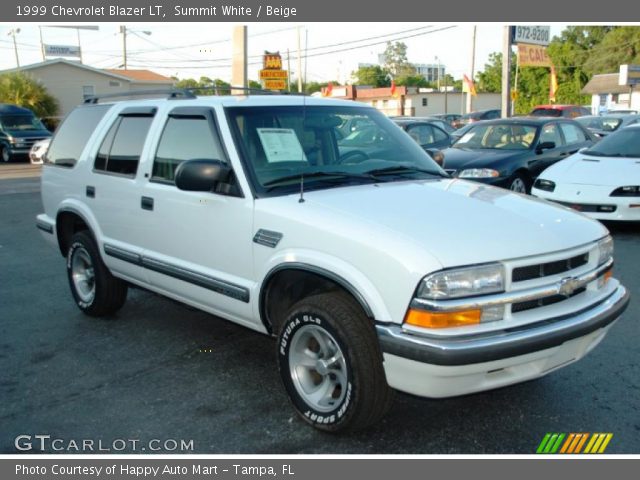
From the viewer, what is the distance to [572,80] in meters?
63.5

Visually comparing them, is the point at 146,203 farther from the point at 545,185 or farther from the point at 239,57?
the point at 239,57

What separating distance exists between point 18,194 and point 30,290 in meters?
9.06

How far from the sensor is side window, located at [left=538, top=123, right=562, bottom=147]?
35.2ft

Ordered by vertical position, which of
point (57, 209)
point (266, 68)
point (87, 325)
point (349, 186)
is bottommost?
point (87, 325)

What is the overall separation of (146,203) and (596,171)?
6643mm

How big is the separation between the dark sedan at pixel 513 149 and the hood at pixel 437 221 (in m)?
5.94

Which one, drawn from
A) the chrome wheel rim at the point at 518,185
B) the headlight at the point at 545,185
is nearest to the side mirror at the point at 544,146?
the chrome wheel rim at the point at 518,185

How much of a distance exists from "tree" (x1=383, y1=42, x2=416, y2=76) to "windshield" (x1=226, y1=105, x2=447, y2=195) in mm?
120283

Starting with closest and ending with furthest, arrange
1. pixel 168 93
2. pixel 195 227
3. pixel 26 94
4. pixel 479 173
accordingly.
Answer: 1. pixel 195 227
2. pixel 168 93
3. pixel 479 173
4. pixel 26 94

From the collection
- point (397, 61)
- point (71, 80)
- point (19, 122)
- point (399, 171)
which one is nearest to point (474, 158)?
point (399, 171)

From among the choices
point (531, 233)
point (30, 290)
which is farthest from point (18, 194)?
point (531, 233)

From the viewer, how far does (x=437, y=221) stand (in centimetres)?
332

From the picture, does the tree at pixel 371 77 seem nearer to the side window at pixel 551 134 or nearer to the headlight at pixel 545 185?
the side window at pixel 551 134

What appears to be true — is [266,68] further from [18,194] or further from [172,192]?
[172,192]
